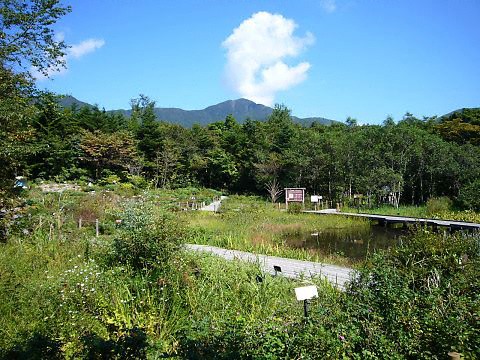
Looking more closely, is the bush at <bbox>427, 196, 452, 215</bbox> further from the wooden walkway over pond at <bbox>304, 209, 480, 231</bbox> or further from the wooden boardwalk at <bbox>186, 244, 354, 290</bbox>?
the wooden boardwalk at <bbox>186, 244, 354, 290</bbox>

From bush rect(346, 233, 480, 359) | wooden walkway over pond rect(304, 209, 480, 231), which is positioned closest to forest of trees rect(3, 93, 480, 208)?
wooden walkway over pond rect(304, 209, 480, 231)

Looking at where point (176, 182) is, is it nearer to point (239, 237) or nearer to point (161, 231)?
point (239, 237)

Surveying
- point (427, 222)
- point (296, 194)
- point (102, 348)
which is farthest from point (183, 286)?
point (296, 194)

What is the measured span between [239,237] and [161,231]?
253 inches

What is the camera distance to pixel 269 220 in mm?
17969

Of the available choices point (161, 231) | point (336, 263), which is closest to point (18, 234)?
point (161, 231)

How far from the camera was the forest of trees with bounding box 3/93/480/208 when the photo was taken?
2569 centimetres

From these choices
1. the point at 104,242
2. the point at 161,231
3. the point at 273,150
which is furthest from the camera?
the point at 273,150

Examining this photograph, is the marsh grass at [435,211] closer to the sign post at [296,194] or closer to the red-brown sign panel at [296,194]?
the sign post at [296,194]

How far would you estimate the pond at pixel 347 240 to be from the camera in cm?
1205

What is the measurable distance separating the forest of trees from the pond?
8.46 m

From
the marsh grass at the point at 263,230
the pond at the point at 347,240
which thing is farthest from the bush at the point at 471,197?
the marsh grass at the point at 263,230

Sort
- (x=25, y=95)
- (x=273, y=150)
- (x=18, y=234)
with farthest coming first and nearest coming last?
(x=273, y=150) → (x=25, y=95) → (x=18, y=234)

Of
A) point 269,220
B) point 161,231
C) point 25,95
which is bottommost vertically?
point 269,220
